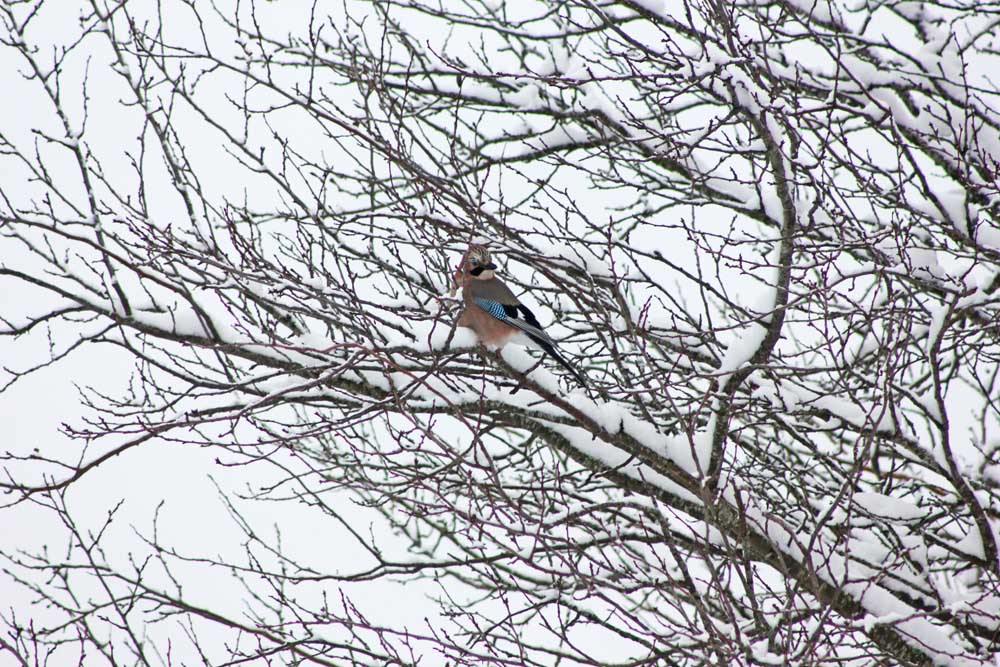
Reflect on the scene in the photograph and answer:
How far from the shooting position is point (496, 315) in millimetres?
6367

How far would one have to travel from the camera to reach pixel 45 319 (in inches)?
188

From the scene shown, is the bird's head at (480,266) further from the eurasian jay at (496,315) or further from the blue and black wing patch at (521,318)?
the blue and black wing patch at (521,318)

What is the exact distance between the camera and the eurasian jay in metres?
6.04

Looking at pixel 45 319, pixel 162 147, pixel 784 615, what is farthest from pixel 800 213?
pixel 45 319

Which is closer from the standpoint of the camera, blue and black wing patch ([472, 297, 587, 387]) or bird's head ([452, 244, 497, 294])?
bird's head ([452, 244, 497, 294])

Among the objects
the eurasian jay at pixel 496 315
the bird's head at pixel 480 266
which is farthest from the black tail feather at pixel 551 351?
the bird's head at pixel 480 266

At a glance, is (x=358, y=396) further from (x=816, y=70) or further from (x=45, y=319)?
(x=816, y=70)

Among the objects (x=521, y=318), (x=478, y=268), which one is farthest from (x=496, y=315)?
(x=478, y=268)

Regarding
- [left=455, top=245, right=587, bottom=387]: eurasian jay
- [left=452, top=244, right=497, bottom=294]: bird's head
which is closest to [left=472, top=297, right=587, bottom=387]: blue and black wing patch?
[left=455, top=245, right=587, bottom=387]: eurasian jay

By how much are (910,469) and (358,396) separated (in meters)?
5.69

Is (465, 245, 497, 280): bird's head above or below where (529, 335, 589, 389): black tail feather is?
above

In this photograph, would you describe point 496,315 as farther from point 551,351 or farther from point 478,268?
point 478,268

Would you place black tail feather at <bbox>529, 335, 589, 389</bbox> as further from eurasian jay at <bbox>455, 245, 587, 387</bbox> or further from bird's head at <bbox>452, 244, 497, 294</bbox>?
bird's head at <bbox>452, 244, 497, 294</bbox>

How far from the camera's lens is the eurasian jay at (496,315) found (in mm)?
6043
